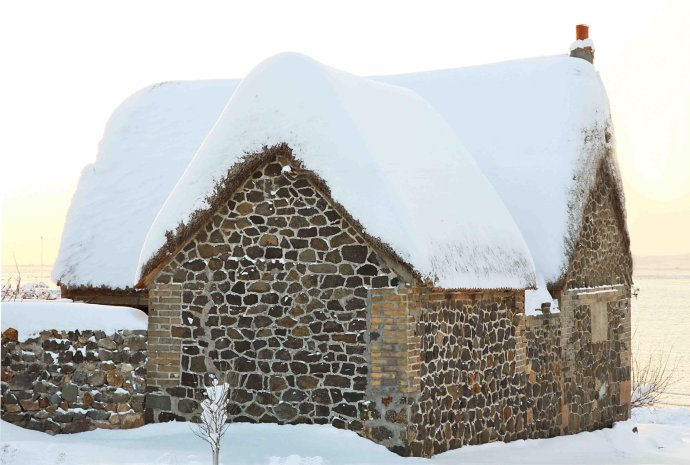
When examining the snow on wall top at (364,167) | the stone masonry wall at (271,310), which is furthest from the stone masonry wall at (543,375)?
the stone masonry wall at (271,310)

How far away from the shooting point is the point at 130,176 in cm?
2222

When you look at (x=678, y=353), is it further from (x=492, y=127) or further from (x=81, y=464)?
(x=81, y=464)

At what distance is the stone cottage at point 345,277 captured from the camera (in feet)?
48.9

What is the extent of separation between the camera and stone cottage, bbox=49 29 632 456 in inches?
587

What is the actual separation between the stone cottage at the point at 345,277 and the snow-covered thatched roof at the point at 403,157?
0.14 ft

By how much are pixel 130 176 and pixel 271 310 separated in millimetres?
7736

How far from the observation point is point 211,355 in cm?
1573

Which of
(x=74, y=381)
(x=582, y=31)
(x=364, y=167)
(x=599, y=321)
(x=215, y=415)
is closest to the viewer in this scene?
(x=215, y=415)

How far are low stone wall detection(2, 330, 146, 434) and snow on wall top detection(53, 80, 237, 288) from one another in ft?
11.3

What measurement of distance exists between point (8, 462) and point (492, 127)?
11.4 meters

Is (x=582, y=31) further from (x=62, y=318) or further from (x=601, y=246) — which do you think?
(x=62, y=318)

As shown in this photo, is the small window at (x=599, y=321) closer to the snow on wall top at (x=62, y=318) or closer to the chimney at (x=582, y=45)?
the chimney at (x=582, y=45)

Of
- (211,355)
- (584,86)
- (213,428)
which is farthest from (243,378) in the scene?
(584,86)

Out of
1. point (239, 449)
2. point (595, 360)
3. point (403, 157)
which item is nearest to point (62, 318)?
point (239, 449)
